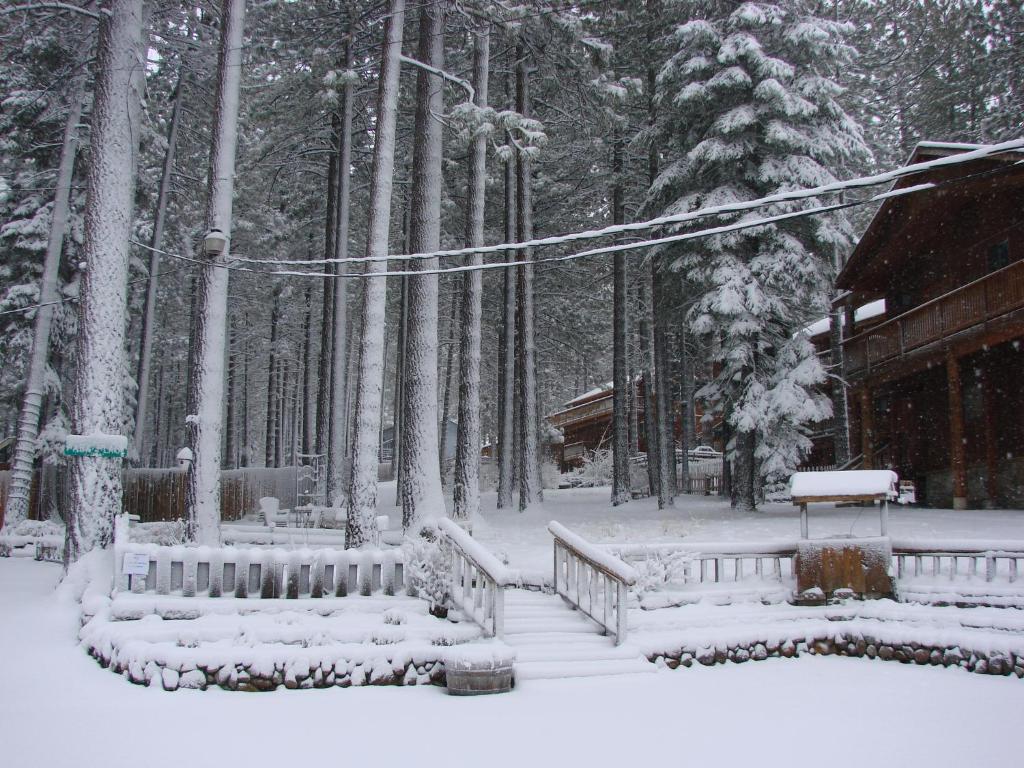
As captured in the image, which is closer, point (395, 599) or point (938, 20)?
point (395, 599)

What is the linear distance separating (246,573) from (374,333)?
4955mm

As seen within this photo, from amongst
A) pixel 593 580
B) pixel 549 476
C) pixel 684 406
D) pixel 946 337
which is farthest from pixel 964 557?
pixel 549 476

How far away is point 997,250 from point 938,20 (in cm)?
948

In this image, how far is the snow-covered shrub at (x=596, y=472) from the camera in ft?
118

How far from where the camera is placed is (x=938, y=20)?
2355 cm

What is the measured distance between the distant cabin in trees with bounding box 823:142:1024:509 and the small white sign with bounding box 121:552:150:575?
50.5 feet

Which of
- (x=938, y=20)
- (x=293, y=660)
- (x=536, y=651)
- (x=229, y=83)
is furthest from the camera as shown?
(x=938, y=20)

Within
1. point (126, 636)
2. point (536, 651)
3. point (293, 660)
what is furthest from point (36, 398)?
point (536, 651)

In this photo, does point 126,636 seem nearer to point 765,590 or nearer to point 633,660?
point 633,660

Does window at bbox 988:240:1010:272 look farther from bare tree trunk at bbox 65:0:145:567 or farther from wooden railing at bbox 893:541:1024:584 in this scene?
bare tree trunk at bbox 65:0:145:567

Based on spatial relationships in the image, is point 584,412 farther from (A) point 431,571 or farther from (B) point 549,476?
(A) point 431,571

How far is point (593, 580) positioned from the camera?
992cm

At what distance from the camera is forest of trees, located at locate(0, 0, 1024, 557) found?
1270cm

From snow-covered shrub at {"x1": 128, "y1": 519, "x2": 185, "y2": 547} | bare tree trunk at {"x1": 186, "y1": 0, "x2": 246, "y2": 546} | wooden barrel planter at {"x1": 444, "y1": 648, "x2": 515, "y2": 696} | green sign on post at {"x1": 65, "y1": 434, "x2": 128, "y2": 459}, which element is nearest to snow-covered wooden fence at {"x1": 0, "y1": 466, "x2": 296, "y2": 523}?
snow-covered shrub at {"x1": 128, "y1": 519, "x2": 185, "y2": 547}
